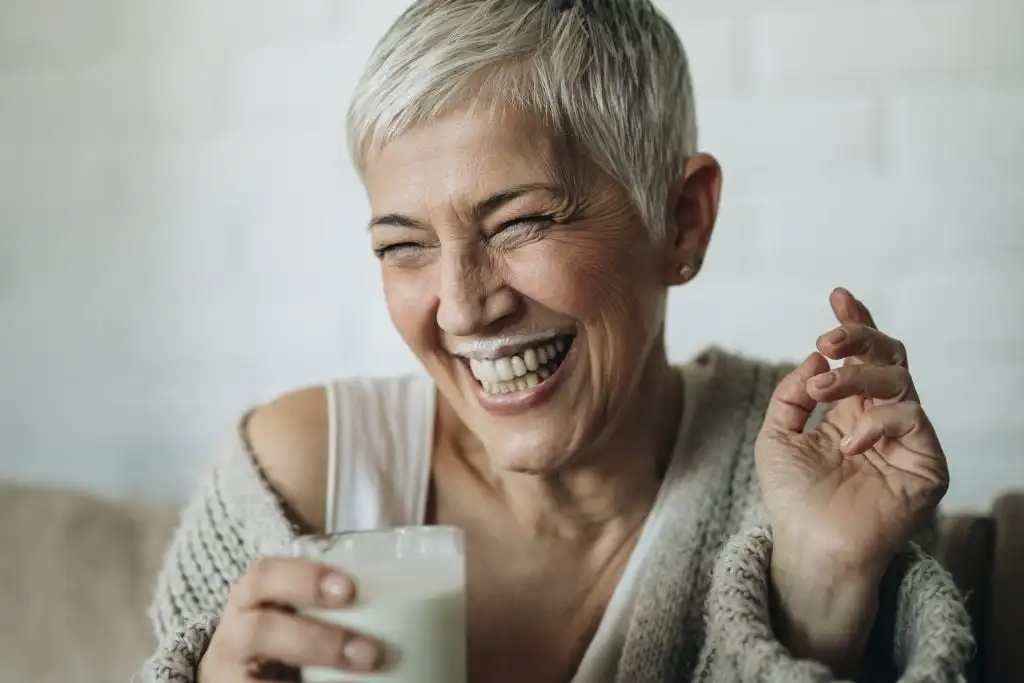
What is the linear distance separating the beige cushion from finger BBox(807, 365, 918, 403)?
97 centimetres

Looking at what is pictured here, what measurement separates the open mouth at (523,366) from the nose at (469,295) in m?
0.05

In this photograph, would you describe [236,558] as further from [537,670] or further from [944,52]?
[944,52]

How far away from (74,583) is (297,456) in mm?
439

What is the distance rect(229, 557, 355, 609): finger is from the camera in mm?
791

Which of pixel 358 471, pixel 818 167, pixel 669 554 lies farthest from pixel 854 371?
pixel 818 167

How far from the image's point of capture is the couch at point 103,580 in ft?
4.26

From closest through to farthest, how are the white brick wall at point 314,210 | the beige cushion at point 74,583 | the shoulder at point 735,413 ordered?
the shoulder at point 735,413
the beige cushion at point 74,583
the white brick wall at point 314,210

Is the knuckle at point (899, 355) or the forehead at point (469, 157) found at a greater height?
the forehead at point (469, 157)

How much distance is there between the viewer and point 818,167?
1.63 metres

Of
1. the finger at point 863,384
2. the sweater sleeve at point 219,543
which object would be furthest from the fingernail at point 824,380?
the sweater sleeve at point 219,543

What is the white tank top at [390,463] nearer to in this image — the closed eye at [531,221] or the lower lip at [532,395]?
the lower lip at [532,395]

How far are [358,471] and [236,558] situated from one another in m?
0.17

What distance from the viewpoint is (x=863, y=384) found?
0.98 metres

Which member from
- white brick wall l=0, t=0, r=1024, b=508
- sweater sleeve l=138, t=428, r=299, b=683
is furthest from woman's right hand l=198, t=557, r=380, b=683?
white brick wall l=0, t=0, r=1024, b=508
